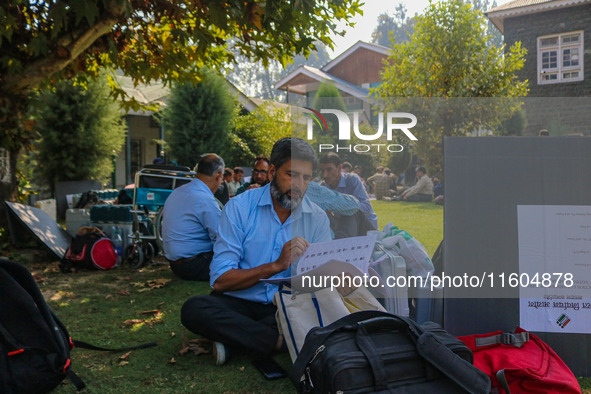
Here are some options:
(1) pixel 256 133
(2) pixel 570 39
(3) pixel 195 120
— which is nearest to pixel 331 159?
(3) pixel 195 120

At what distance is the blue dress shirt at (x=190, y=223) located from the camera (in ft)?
18.7

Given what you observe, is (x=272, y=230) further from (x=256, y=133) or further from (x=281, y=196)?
(x=256, y=133)

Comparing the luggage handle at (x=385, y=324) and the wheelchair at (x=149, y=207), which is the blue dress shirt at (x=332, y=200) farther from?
the wheelchair at (x=149, y=207)

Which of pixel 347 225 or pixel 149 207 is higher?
pixel 347 225

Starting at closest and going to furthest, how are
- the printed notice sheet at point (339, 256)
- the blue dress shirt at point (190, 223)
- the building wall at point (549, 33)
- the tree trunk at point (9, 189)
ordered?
the printed notice sheet at point (339, 256), the blue dress shirt at point (190, 223), the tree trunk at point (9, 189), the building wall at point (549, 33)

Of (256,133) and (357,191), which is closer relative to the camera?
(357,191)

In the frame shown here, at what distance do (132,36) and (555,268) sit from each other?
6.37 meters

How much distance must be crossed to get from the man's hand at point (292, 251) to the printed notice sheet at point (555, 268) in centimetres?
130

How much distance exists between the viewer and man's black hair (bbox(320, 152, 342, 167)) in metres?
2.92

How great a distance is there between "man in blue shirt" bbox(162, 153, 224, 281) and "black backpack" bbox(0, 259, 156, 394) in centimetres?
288

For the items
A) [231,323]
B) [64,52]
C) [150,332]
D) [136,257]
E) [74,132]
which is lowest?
[150,332]

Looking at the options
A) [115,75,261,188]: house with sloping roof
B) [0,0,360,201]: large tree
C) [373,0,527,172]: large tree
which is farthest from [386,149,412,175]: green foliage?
[115,75,261,188]: house with sloping roof

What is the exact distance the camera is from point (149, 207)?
7.67 metres

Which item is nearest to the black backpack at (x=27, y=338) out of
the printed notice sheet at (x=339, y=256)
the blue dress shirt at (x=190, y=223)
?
the printed notice sheet at (x=339, y=256)
